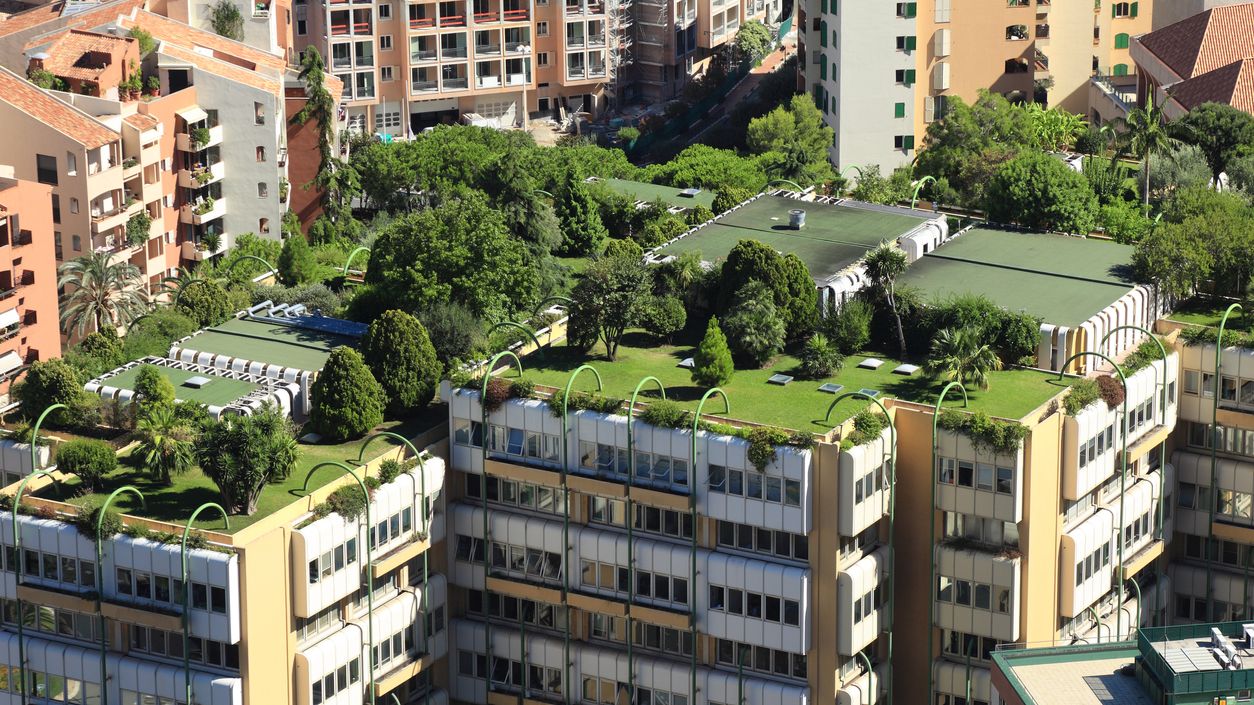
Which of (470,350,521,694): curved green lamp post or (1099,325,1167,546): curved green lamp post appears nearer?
(470,350,521,694): curved green lamp post

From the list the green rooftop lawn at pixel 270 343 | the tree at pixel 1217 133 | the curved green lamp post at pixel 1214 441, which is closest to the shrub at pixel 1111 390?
the curved green lamp post at pixel 1214 441

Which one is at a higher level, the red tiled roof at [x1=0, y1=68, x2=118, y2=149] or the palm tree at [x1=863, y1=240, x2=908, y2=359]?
the red tiled roof at [x1=0, y1=68, x2=118, y2=149]

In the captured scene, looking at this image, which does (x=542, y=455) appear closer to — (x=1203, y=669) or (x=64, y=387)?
(x=64, y=387)

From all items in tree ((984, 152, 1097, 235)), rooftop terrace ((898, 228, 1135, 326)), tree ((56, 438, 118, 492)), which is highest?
tree ((984, 152, 1097, 235))

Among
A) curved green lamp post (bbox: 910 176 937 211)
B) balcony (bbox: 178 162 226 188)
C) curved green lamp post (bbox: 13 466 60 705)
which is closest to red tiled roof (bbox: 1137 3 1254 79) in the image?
curved green lamp post (bbox: 910 176 937 211)

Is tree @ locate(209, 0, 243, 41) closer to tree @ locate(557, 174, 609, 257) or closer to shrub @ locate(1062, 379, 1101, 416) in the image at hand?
tree @ locate(557, 174, 609, 257)

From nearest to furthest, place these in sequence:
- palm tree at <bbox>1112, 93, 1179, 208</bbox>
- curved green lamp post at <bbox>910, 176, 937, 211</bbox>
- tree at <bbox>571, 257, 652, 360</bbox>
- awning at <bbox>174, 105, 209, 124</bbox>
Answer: tree at <bbox>571, 257, 652, 360</bbox> → curved green lamp post at <bbox>910, 176, 937, 211</bbox> → palm tree at <bbox>1112, 93, 1179, 208</bbox> → awning at <bbox>174, 105, 209, 124</bbox>

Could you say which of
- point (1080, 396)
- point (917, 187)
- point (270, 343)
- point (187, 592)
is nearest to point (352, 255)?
point (270, 343)
